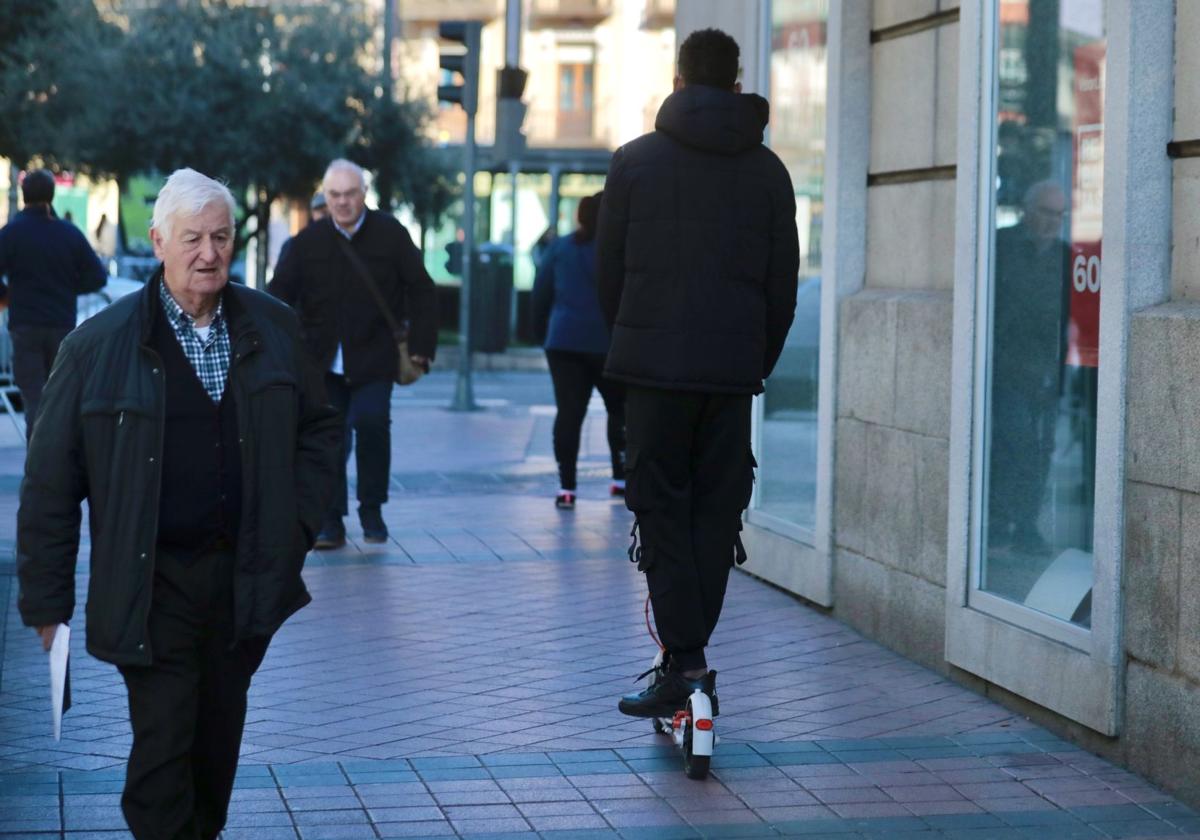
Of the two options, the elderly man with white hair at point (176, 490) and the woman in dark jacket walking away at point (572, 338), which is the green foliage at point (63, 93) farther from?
the elderly man with white hair at point (176, 490)

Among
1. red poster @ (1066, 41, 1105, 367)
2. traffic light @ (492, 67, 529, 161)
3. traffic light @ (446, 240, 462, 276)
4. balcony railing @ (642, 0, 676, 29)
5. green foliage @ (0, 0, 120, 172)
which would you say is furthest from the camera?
balcony railing @ (642, 0, 676, 29)

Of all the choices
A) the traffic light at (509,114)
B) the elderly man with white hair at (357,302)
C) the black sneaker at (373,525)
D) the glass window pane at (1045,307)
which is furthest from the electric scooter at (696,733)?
the traffic light at (509,114)

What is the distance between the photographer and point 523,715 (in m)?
6.34

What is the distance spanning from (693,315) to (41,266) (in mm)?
7905

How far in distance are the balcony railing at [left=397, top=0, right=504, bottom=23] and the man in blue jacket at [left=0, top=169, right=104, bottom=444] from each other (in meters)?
38.1

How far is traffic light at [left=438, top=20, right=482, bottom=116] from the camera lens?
1917cm

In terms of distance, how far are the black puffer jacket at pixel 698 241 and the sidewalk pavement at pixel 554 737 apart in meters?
1.12

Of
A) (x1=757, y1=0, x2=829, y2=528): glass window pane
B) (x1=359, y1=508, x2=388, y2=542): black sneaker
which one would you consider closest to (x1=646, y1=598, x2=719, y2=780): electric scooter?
(x1=757, y1=0, x2=829, y2=528): glass window pane

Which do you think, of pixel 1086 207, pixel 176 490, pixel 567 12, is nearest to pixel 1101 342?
pixel 1086 207

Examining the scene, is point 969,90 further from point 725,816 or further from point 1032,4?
point 725,816

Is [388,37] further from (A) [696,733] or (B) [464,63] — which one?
(A) [696,733]

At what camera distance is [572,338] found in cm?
1160

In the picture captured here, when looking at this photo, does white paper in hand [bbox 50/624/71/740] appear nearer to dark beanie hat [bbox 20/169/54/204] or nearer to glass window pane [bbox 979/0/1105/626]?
glass window pane [bbox 979/0/1105/626]

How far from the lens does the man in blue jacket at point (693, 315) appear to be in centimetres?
561
